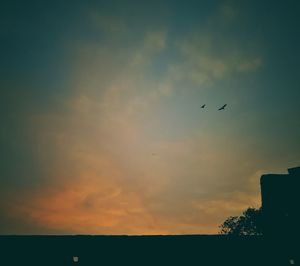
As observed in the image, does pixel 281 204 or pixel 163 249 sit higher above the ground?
pixel 281 204

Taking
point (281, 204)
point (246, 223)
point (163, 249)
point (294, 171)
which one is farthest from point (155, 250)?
point (246, 223)

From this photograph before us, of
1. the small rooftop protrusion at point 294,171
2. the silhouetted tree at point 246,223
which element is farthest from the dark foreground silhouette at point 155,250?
the silhouetted tree at point 246,223

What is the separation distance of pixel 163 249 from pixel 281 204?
6.36 meters

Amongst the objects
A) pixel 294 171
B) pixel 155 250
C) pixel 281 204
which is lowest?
pixel 155 250

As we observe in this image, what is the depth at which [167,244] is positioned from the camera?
14.5 m

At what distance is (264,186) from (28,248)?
11.7m

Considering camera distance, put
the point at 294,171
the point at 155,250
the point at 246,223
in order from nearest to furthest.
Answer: the point at 155,250, the point at 294,171, the point at 246,223

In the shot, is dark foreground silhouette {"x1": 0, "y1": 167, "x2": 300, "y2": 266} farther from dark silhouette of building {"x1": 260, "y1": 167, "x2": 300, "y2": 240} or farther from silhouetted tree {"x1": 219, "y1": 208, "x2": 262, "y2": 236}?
silhouetted tree {"x1": 219, "y1": 208, "x2": 262, "y2": 236}

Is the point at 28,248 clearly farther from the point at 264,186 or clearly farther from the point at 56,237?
the point at 264,186

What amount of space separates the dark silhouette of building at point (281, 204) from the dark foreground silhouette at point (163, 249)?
0.15 ft

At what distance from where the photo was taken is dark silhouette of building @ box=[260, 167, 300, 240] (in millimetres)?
15180

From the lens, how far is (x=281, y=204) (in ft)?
51.2

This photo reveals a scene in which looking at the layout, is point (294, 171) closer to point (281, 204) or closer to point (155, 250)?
point (281, 204)

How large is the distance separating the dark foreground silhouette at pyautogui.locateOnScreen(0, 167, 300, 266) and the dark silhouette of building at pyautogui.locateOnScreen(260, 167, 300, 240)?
0.05 m
